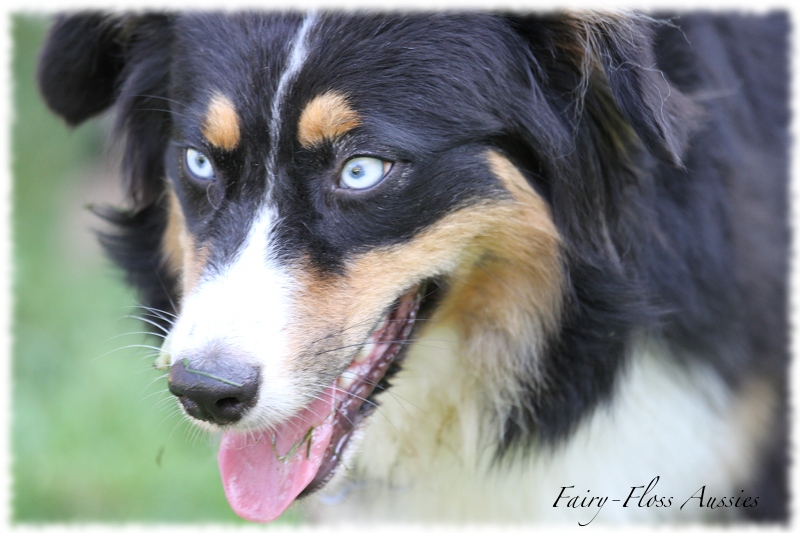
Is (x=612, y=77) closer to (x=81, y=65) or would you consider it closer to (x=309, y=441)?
(x=309, y=441)

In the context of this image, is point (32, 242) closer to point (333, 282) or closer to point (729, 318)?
point (333, 282)

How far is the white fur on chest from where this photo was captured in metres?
2.91

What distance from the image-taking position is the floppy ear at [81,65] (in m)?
3.06

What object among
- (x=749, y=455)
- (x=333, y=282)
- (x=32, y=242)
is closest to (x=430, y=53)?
(x=333, y=282)

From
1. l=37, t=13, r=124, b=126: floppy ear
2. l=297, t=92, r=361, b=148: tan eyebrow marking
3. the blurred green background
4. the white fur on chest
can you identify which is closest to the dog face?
l=297, t=92, r=361, b=148: tan eyebrow marking

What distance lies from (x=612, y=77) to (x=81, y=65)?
192 cm

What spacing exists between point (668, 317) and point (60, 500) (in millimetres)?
3105

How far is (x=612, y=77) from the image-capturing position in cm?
237

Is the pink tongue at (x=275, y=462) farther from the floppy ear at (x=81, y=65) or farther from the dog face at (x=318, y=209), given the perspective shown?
the floppy ear at (x=81, y=65)

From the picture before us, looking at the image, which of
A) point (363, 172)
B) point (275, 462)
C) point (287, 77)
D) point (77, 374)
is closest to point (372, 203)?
point (363, 172)

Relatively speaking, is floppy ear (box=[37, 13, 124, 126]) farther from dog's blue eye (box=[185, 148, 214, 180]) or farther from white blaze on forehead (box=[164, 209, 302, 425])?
white blaze on forehead (box=[164, 209, 302, 425])

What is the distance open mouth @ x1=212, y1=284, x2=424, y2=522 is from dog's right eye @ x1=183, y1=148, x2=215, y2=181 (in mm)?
699

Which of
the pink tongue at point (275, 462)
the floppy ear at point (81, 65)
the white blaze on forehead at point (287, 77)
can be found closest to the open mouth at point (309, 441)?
the pink tongue at point (275, 462)

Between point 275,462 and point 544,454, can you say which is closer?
point 275,462
